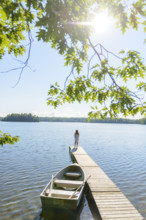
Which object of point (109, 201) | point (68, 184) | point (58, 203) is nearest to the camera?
point (58, 203)

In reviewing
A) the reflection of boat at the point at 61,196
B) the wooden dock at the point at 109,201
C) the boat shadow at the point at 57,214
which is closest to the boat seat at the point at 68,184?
the reflection of boat at the point at 61,196

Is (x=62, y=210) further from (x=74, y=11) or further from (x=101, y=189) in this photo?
(x=74, y=11)

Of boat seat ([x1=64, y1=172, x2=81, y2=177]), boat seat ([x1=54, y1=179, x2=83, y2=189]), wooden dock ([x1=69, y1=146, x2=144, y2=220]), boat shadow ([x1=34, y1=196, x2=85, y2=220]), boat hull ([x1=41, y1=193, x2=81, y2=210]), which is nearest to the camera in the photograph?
wooden dock ([x1=69, y1=146, x2=144, y2=220])

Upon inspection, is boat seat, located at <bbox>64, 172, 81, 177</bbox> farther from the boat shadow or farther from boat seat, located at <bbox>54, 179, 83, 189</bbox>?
the boat shadow

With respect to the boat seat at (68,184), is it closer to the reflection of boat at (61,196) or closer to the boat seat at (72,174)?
the reflection of boat at (61,196)

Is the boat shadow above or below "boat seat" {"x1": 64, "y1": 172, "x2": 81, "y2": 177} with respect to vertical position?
below

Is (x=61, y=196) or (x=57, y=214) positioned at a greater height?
(x=61, y=196)

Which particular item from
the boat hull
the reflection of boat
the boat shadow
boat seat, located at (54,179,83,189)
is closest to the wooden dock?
boat seat, located at (54,179,83,189)

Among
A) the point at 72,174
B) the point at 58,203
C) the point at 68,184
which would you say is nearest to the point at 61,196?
the point at 58,203

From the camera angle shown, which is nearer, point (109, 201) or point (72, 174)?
point (109, 201)

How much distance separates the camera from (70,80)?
5379 mm

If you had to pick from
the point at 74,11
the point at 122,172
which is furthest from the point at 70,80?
the point at 122,172

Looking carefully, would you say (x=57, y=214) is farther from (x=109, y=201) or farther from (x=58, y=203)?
(x=109, y=201)

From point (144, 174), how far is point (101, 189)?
8.80 m
